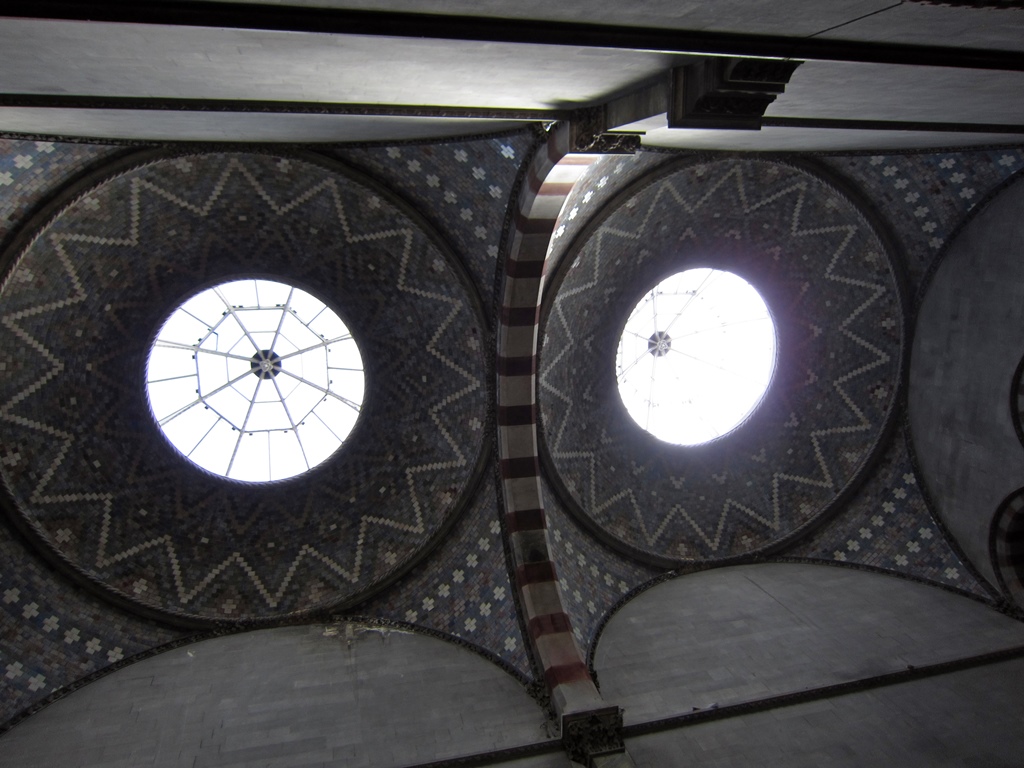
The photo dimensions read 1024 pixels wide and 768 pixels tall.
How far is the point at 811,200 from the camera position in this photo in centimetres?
954

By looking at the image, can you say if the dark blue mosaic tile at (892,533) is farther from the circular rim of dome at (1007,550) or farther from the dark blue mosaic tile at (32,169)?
the dark blue mosaic tile at (32,169)

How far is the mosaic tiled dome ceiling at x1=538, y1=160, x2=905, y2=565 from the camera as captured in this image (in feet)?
30.8

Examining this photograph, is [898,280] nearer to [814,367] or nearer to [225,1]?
[814,367]

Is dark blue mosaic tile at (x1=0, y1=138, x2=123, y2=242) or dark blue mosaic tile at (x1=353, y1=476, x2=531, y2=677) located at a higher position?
dark blue mosaic tile at (x1=0, y1=138, x2=123, y2=242)

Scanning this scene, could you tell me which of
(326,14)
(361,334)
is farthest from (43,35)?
(361,334)

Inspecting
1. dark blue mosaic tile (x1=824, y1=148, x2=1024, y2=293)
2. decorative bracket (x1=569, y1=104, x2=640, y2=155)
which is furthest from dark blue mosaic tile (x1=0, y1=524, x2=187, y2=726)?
dark blue mosaic tile (x1=824, y1=148, x2=1024, y2=293)

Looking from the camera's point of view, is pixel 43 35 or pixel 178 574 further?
pixel 178 574

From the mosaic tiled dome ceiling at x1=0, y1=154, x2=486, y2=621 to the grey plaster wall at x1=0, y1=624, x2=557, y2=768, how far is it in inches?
24.7

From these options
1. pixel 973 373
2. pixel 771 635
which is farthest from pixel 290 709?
pixel 973 373

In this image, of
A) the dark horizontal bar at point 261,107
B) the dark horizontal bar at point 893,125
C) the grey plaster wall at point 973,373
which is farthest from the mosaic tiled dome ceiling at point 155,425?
the grey plaster wall at point 973,373

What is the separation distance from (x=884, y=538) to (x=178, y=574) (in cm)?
925

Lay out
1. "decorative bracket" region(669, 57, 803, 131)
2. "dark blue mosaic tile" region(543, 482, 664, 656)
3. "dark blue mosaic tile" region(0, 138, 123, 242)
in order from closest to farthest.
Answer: "decorative bracket" region(669, 57, 803, 131) → "dark blue mosaic tile" region(0, 138, 123, 242) → "dark blue mosaic tile" region(543, 482, 664, 656)

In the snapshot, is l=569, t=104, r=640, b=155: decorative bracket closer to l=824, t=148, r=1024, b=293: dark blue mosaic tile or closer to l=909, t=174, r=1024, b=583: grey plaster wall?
l=824, t=148, r=1024, b=293: dark blue mosaic tile

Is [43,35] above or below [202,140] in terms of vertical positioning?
below
